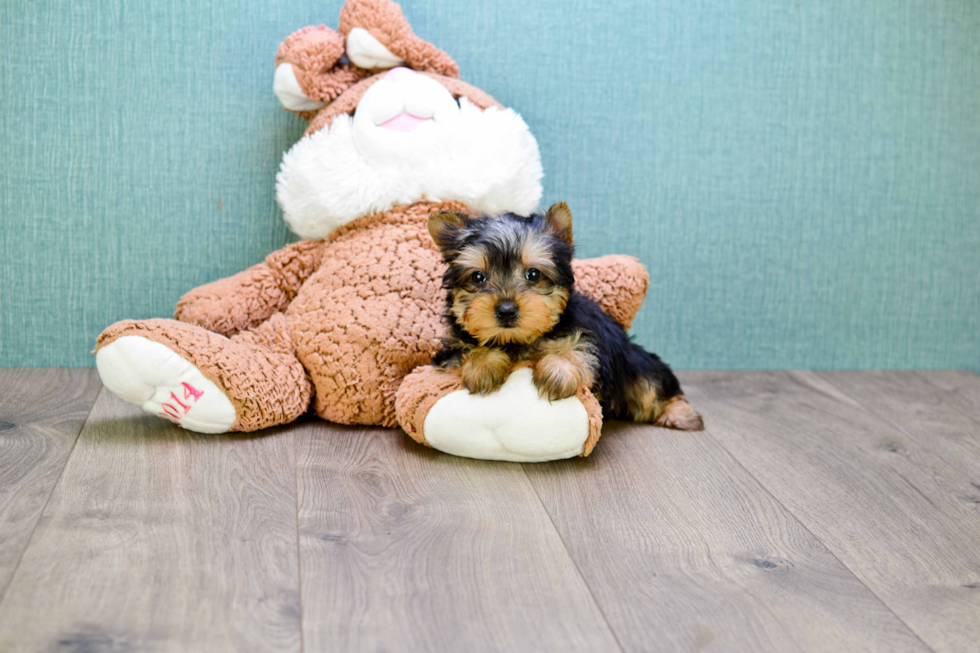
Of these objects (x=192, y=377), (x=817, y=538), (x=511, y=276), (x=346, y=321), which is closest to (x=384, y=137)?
(x=346, y=321)

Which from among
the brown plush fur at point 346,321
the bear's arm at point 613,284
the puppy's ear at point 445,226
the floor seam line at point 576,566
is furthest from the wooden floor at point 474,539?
the puppy's ear at point 445,226

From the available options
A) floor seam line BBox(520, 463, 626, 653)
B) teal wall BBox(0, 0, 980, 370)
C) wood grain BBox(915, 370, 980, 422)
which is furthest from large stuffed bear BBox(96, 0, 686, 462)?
wood grain BBox(915, 370, 980, 422)

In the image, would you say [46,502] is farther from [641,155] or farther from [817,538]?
[641,155]

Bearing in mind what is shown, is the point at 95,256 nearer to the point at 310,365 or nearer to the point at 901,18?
the point at 310,365

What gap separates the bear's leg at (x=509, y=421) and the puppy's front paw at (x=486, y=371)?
0.02 metres

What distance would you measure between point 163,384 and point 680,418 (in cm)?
125

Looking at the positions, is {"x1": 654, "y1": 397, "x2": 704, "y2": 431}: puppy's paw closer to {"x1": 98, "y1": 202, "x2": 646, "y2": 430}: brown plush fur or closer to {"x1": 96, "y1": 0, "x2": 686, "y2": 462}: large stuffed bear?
{"x1": 96, "y1": 0, "x2": 686, "y2": 462}: large stuffed bear

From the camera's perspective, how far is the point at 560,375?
1782 mm

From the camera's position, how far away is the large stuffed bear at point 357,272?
6.24ft

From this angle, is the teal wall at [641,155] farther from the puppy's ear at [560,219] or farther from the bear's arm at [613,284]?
the puppy's ear at [560,219]

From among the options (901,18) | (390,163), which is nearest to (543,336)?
(390,163)

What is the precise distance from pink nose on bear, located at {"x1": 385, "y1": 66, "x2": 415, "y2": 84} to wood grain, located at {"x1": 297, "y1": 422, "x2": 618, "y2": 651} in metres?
0.94

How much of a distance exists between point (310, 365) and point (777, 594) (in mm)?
1184

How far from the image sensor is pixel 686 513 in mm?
1679
